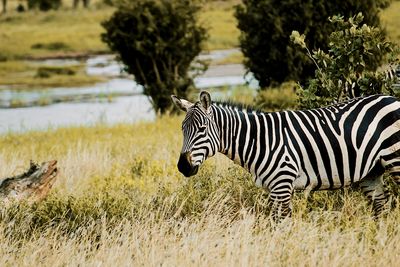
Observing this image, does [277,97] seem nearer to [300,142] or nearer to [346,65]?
[346,65]

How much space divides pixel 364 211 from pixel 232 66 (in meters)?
25.8

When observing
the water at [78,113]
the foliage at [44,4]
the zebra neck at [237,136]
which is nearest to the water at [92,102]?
the water at [78,113]

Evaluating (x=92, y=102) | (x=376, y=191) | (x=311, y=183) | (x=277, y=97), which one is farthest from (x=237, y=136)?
(x=92, y=102)

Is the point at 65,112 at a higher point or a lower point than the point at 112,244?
lower


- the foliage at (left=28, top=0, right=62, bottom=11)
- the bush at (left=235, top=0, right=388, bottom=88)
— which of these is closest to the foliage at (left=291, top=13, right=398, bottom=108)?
the bush at (left=235, top=0, right=388, bottom=88)

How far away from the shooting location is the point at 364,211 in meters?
7.89

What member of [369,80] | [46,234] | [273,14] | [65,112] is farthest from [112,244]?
[65,112]

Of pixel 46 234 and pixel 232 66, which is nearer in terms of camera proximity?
pixel 46 234

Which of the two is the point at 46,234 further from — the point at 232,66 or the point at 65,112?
the point at 232,66

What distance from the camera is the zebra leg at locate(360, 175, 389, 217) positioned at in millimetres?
7930

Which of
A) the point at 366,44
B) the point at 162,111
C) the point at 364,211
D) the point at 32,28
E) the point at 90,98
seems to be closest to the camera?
the point at 364,211

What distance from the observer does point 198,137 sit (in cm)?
725

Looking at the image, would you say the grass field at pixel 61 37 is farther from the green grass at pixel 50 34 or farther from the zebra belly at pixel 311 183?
the zebra belly at pixel 311 183

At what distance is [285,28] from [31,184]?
974 centimetres
